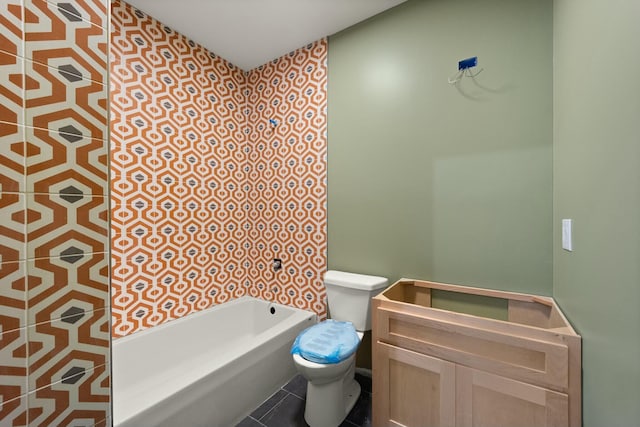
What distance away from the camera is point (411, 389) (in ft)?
3.88

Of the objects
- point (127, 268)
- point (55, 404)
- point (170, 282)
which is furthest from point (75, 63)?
point (170, 282)

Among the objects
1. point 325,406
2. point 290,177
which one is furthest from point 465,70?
point 325,406

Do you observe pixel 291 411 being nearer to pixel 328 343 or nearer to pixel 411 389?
pixel 328 343

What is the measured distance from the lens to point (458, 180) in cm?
147

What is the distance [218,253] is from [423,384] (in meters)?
1.76

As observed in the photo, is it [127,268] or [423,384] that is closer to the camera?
[423,384]

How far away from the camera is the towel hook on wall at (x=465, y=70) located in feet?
4.62

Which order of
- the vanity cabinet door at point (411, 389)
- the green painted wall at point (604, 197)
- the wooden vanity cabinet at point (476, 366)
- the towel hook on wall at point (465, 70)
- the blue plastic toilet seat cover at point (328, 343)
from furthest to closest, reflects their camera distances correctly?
1. the towel hook on wall at point (465, 70)
2. the blue plastic toilet seat cover at point (328, 343)
3. the vanity cabinet door at point (411, 389)
4. the wooden vanity cabinet at point (476, 366)
5. the green painted wall at point (604, 197)

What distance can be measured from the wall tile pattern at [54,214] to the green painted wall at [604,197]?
55.6 inches

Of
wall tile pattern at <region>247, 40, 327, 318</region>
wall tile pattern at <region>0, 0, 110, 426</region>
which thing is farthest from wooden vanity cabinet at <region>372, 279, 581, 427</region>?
wall tile pattern at <region>0, 0, 110, 426</region>

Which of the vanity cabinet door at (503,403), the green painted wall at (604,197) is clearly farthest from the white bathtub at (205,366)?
the green painted wall at (604,197)

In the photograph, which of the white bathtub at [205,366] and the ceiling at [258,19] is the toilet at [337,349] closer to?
the white bathtub at [205,366]

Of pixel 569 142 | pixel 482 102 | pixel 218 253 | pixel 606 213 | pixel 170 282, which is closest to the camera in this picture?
pixel 606 213

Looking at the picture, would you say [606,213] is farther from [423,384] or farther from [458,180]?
[423,384]
